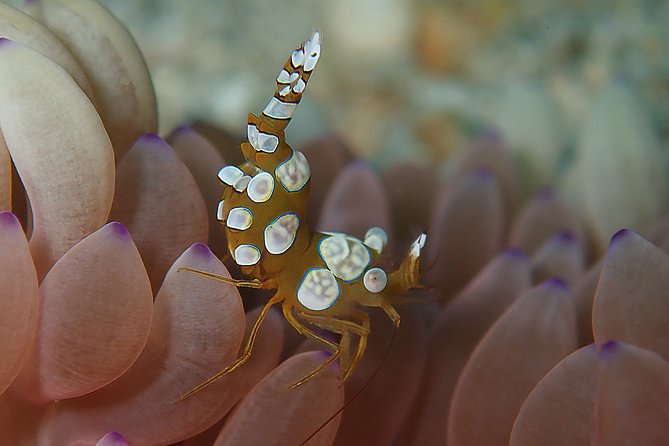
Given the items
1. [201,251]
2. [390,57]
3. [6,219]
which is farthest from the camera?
[390,57]

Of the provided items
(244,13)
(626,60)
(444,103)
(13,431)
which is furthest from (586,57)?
(13,431)

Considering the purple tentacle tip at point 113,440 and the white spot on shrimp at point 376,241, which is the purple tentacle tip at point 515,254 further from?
the purple tentacle tip at point 113,440

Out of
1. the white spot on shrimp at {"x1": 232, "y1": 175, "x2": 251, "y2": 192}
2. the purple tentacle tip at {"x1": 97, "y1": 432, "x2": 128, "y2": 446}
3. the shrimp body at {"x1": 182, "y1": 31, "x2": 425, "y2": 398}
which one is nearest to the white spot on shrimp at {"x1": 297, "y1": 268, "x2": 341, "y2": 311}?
the shrimp body at {"x1": 182, "y1": 31, "x2": 425, "y2": 398}

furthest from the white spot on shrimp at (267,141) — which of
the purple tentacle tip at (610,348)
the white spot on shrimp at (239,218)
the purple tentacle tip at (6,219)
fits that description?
the purple tentacle tip at (610,348)

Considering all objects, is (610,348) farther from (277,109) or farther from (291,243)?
(277,109)

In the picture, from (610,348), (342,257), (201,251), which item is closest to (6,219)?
(201,251)

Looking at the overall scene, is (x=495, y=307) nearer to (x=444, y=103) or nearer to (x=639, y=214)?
(x=639, y=214)
